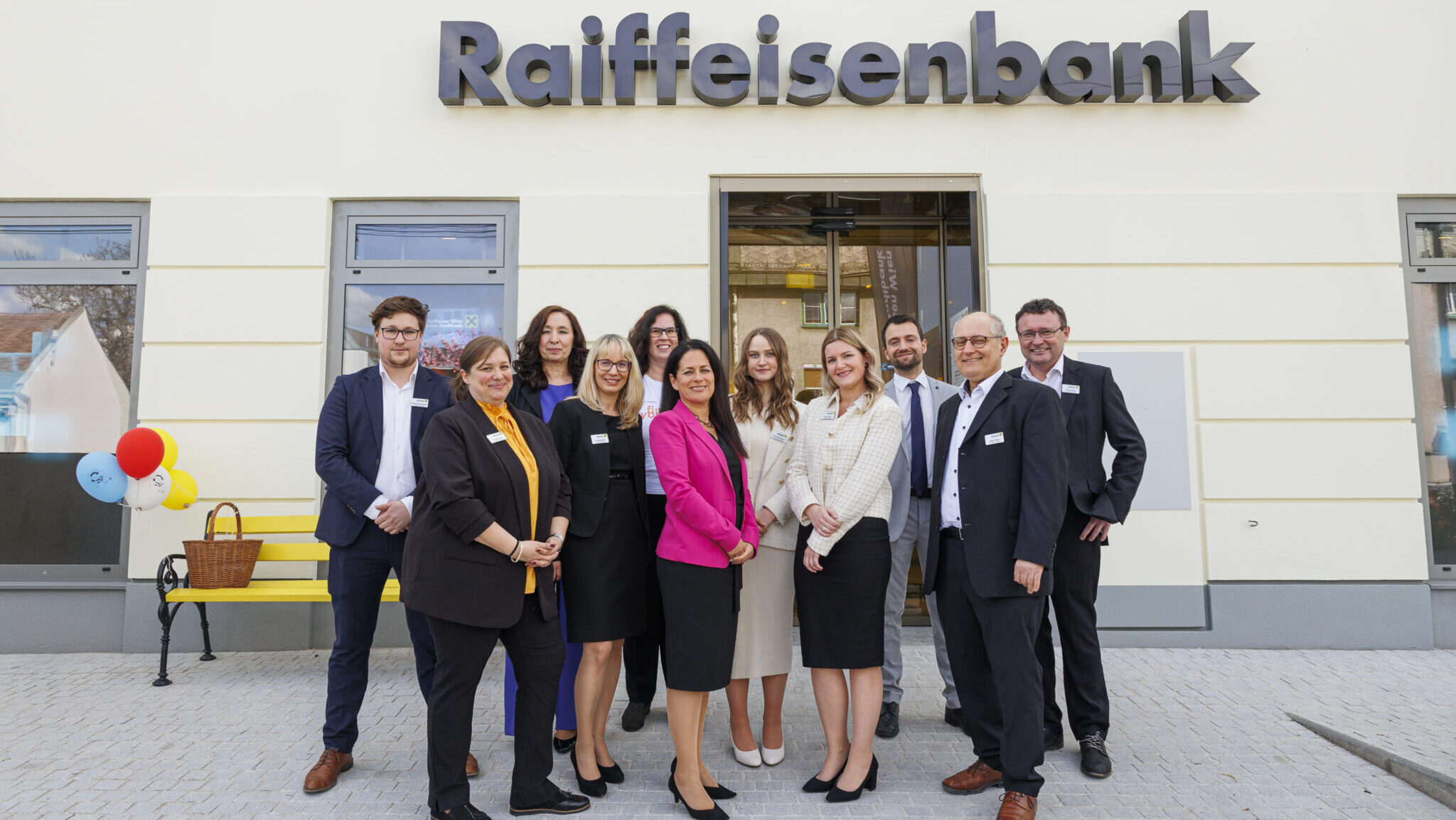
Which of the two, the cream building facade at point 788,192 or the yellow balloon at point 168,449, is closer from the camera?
the yellow balloon at point 168,449

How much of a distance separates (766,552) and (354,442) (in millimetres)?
1976

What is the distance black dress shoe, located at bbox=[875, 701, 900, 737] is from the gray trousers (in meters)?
0.04

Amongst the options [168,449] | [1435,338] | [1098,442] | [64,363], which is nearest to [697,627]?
[1098,442]

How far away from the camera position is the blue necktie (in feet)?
13.0

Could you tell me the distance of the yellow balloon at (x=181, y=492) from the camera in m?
5.04

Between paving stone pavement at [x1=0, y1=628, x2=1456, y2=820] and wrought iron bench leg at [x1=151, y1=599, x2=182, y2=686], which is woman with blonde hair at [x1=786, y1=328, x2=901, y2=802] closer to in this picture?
paving stone pavement at [x1=0, y1=628, x2=1456, y2=820]

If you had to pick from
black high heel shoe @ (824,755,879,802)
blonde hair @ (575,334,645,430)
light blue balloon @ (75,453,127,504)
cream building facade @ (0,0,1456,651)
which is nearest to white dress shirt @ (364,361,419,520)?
blonde hair @ (575,334,645,430)

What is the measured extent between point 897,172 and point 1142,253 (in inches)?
75.0

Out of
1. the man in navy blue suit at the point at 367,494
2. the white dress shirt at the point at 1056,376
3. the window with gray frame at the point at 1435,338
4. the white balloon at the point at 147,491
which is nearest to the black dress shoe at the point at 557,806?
the man in navy blue suit at the point at 367,494

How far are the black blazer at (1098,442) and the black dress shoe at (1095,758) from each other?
99 cm

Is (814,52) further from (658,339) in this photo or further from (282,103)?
(282,103)

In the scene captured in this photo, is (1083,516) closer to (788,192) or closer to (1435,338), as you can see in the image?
(788,192)

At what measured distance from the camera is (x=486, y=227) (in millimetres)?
5641

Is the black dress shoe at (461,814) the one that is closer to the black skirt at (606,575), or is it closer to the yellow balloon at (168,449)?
the black skirt at (606,575)
